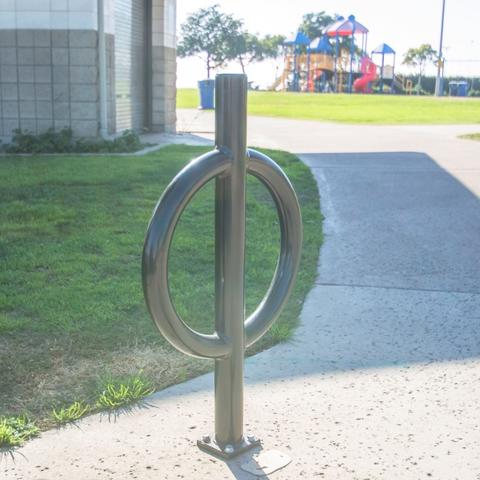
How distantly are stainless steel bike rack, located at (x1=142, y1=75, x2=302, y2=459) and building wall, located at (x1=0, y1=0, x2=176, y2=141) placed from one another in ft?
32.0

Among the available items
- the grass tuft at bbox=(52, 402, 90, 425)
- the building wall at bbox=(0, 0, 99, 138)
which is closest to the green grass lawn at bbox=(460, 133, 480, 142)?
the building wall at bbox=(0, 0, 99, 138)

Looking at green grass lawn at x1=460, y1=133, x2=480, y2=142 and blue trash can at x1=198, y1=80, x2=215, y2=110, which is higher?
blue trash can at x1=198, y1=80, x2=215, y2=110

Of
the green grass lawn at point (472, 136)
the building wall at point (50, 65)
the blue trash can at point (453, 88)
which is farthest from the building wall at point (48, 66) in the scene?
the blue trash can at point (453, 88)

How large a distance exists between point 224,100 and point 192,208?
15.9ft

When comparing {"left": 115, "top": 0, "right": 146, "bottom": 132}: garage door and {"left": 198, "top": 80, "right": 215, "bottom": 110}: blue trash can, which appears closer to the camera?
{"left": 115, "top": 0, "right": 146, "bottom": 132}: garage door

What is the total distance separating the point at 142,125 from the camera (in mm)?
15906

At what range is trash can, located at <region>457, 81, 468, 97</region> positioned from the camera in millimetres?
55438

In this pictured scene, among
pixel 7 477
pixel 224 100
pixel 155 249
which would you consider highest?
pixel 224 100

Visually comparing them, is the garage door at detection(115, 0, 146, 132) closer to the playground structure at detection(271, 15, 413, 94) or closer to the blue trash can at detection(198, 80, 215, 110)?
the blue trash can at detection(198, 80, 215, 110)

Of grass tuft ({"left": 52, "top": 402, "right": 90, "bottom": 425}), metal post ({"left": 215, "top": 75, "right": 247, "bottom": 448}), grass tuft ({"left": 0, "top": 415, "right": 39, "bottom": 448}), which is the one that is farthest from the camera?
grass tuft ({"left": 52, "top": 402, "right": 90, "bottom": 425})

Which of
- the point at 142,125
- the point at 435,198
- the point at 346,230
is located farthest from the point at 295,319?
the point at 142,125

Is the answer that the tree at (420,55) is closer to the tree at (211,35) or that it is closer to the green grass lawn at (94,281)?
the tree at (211,35)

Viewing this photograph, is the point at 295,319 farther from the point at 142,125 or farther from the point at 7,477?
the point at 142,125

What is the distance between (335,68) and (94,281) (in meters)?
49.2
